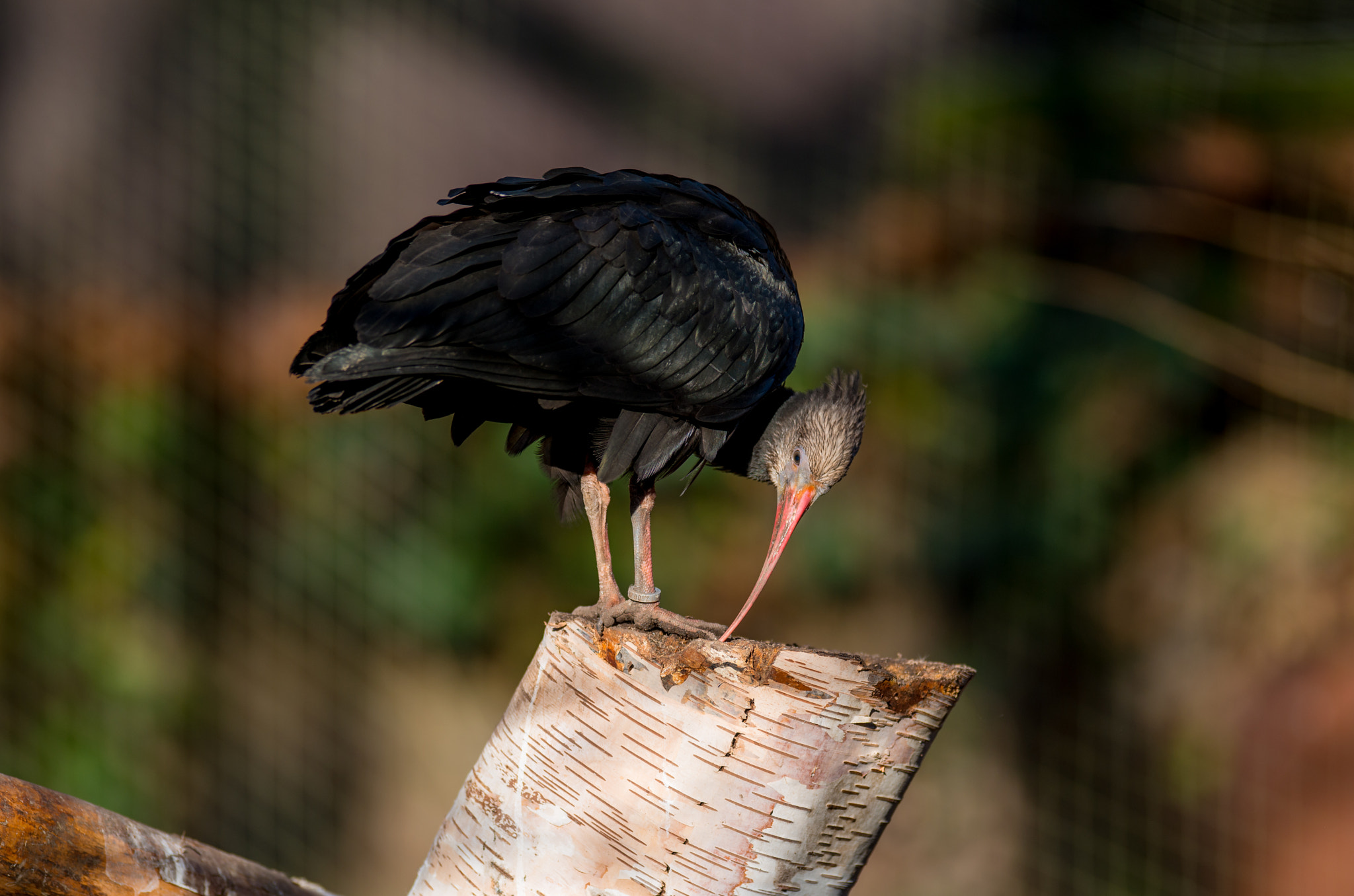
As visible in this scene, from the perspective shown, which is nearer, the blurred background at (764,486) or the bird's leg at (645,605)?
the bird's leg at (645,605)

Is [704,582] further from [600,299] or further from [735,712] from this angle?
[735,712]

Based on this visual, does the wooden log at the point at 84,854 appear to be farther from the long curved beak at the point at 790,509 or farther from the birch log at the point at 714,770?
the long curved beak at the point at 790,509

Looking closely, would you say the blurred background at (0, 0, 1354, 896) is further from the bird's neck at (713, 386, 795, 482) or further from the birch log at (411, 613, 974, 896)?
the birch log at (411, 613, 974, 896)

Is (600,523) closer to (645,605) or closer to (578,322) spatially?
(645,605)

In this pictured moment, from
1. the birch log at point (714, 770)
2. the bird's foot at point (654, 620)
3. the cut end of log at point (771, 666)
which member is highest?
the bird's foot at point (654, 620)

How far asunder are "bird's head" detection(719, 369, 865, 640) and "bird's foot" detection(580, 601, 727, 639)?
426 mm

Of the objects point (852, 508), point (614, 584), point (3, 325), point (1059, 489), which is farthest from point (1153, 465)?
point (3, 325)

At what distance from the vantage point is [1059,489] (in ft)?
21.7

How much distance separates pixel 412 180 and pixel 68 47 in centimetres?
259

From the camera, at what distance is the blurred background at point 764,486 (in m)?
6.45

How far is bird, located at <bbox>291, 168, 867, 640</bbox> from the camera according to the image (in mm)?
2531

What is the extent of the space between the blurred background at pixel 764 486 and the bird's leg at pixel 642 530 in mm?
3139

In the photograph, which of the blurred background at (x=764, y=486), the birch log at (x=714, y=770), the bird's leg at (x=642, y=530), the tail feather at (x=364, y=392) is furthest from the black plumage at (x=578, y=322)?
the blurred background at (x=764, y=486)

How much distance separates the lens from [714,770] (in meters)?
2.16
